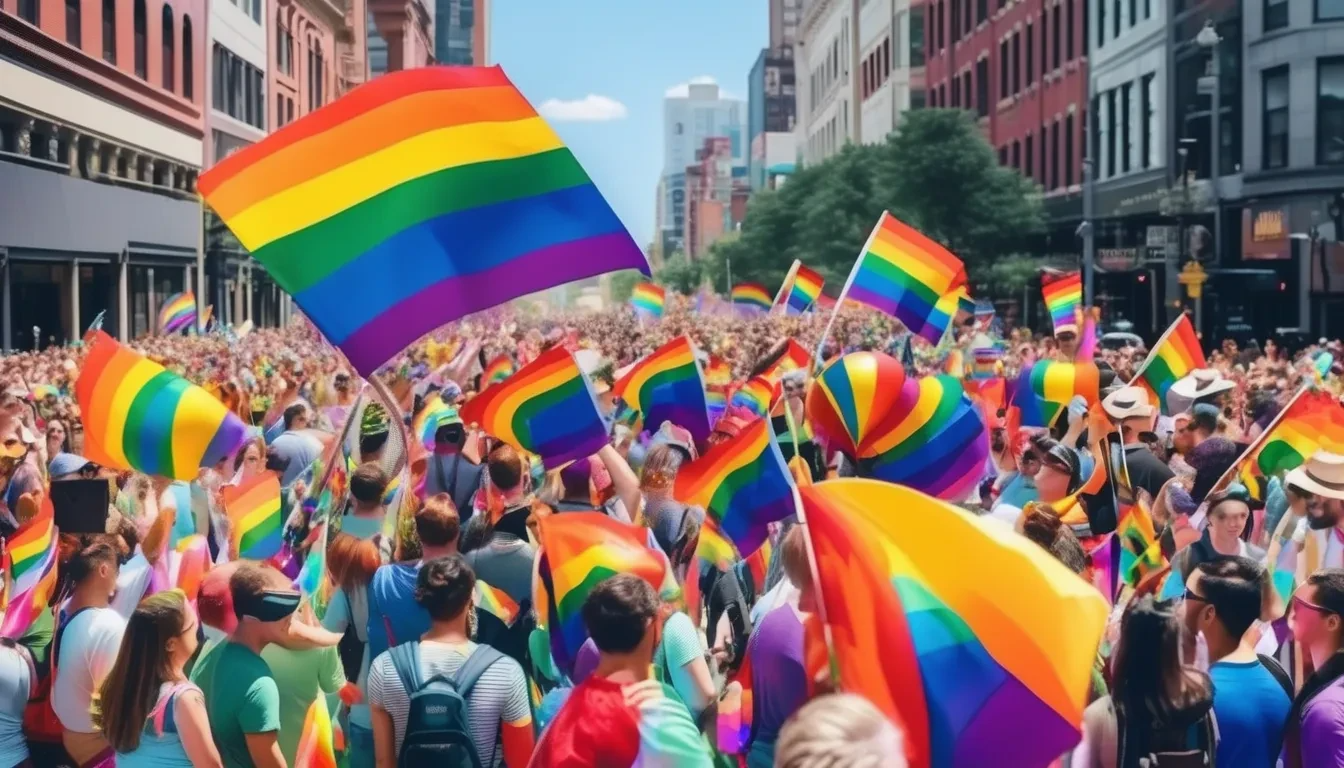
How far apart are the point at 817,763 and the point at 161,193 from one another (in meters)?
47.2

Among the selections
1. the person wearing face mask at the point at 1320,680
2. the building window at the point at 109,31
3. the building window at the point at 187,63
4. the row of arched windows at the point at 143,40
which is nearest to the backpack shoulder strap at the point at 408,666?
the person wearing face mask at the point at 1320,680

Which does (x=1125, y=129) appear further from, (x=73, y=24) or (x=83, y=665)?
(x=83, y=665)

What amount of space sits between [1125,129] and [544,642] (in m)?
38.8

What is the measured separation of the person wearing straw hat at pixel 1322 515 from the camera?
23.3 ft

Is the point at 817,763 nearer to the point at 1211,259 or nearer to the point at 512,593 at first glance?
the point at 512,593

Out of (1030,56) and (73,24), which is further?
(1030,56)

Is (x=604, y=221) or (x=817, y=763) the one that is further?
(x=604, y=221)

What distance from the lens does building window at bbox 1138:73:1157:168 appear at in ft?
130

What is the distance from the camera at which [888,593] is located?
3973 mm

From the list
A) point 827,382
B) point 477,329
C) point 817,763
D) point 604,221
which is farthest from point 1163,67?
point 817,763

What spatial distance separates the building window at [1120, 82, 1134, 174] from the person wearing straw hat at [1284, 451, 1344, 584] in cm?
3601

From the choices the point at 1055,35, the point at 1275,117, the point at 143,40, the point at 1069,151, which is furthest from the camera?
the point at 1055,35

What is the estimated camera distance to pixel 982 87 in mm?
56062

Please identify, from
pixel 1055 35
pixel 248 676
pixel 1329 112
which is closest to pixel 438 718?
pixel 248 676
